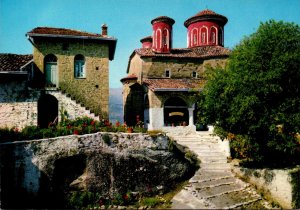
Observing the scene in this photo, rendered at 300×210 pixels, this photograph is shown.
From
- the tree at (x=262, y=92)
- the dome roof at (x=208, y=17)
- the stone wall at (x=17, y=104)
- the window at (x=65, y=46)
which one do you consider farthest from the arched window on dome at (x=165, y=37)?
the stone wall at (x=17, y=104)

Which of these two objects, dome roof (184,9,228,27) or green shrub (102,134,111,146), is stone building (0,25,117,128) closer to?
green shrub (102,134,111,146)

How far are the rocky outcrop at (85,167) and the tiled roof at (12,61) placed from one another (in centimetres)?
772

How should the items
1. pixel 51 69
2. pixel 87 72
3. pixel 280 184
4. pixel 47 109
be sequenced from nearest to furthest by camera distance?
pixel 280 184 → pixel 51 69 → pixel 47 109 → pixel 87 72

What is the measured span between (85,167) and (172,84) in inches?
452

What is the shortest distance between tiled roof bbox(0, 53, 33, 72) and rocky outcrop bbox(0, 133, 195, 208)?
7.72 meters

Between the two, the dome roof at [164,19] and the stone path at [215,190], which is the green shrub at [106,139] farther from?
the dome roof at [164,19]

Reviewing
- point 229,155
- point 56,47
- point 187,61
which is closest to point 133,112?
point 187,61

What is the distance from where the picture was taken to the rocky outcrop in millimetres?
12597

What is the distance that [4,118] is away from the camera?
730 inches

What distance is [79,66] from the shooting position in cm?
2089

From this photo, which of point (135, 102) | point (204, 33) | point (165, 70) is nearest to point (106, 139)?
point (135, 102)

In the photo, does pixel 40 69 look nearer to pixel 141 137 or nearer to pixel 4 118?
pixel 4 118

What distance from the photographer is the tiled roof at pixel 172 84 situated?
21953 mm

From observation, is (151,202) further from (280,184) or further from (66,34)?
(66,34)
